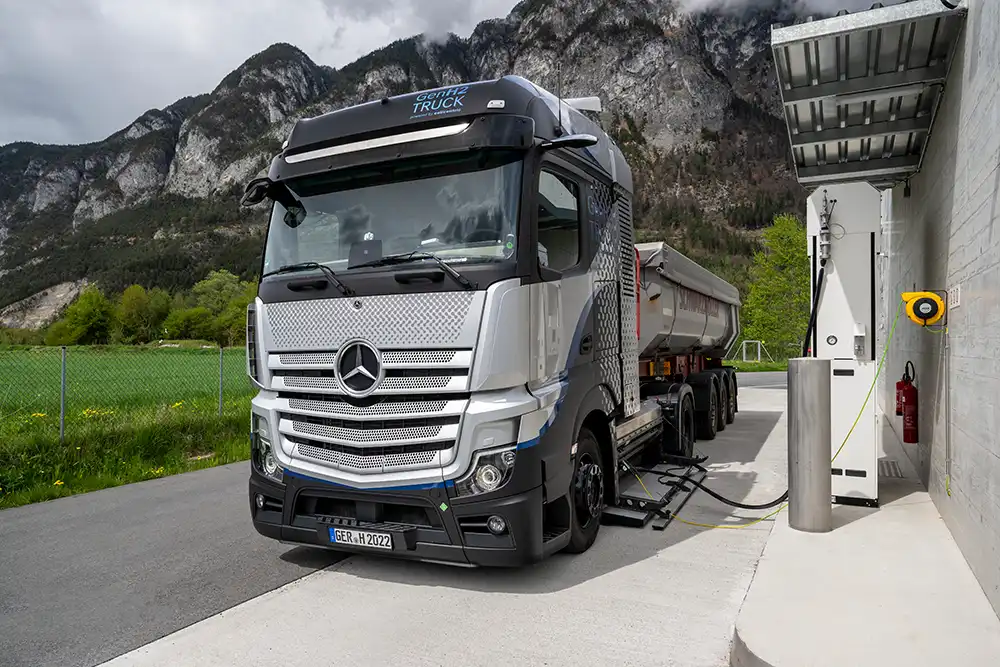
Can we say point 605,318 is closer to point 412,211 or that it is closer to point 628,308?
point 628,308

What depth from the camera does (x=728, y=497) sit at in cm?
693

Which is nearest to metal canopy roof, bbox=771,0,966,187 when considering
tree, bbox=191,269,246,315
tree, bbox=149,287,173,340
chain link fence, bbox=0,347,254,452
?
chain link fence, bbox=0,347,254,452

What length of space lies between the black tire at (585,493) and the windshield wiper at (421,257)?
4.73ft

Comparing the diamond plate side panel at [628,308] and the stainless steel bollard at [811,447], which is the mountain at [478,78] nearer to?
the diamond plate side panel at [628,308]

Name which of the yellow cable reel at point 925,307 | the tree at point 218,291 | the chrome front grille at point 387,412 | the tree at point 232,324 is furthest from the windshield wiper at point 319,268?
the tree at point 218,291

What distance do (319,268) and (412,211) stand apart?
0.72 m

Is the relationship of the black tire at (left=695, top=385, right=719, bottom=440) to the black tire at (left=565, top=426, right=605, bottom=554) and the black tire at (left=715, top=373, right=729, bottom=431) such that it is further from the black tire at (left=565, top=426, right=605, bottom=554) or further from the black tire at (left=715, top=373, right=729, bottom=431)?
the black tire at (left=565, top=426, right=605, bottom=554)

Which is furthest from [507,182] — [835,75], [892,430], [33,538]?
[892,430]

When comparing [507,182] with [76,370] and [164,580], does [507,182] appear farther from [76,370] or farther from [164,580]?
[76,370]

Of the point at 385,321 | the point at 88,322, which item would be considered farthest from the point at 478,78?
the point at 385,321

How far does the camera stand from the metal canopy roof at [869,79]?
503cm

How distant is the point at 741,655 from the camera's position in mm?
3258

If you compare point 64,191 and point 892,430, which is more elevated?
point 64,191

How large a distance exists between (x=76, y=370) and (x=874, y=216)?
22964 mm
